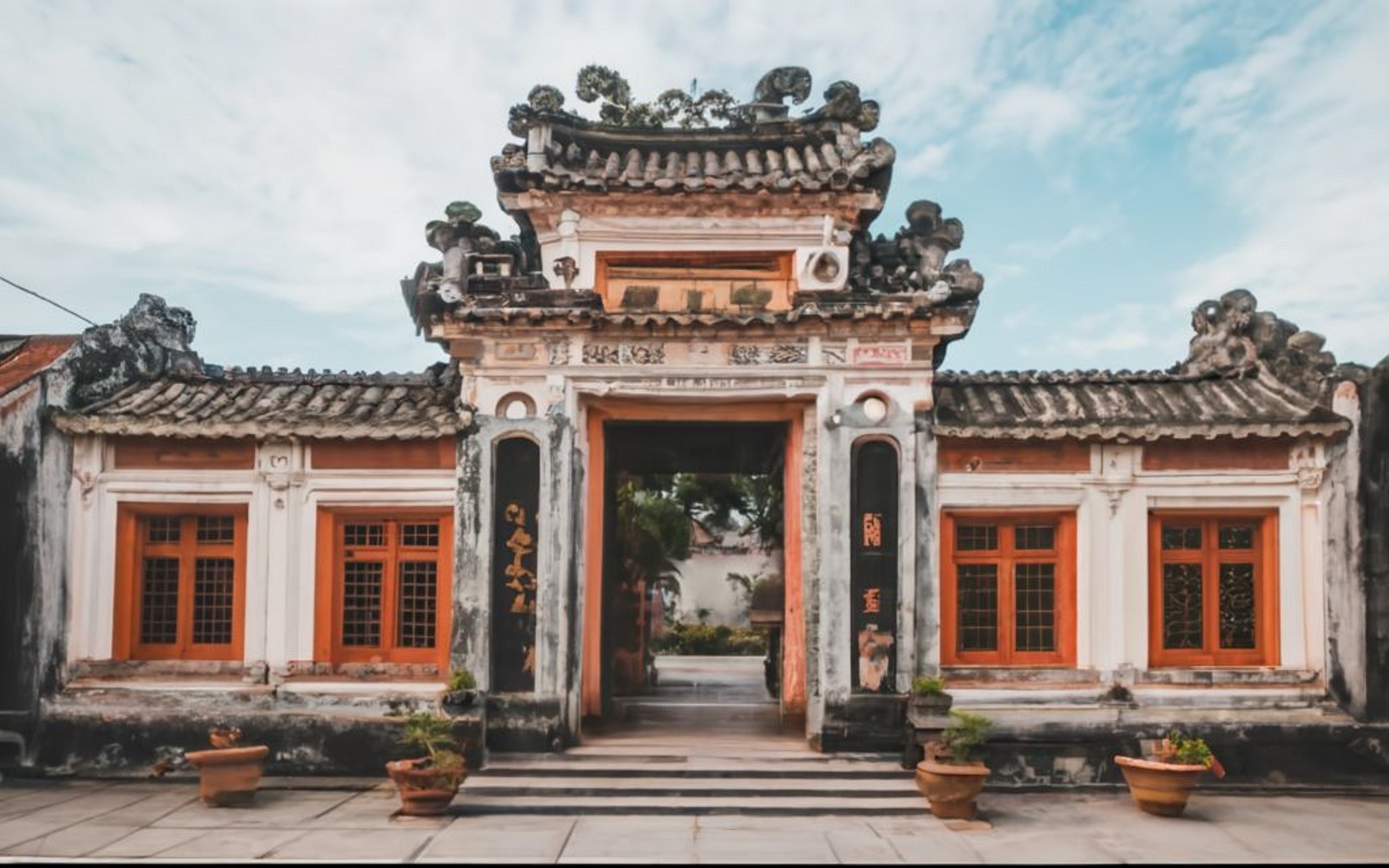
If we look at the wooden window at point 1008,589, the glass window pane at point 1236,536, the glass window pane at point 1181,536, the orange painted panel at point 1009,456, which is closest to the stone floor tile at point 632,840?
the wooden window at point 1008,589

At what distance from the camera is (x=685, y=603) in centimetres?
3466

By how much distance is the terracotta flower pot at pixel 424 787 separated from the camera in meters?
9.09

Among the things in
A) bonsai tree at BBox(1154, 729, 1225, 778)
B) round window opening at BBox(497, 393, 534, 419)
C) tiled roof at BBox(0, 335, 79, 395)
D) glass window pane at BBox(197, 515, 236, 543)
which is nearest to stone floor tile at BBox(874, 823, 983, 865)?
bonsai tree at BBox(1154, 729, 1225, 778)

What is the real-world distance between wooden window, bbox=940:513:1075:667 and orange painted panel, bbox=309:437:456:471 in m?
5.14

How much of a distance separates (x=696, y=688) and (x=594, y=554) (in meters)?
6.04

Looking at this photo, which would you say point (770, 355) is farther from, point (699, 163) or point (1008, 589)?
point (1008, 589)

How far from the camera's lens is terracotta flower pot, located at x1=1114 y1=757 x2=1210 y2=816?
9344 mm

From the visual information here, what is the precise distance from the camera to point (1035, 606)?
1119cm

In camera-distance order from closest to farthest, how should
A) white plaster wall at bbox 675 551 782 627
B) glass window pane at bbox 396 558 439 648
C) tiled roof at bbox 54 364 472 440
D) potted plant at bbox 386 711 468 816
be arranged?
potted plant at bbox 386 711 468 816, tiled roof at bbox 54 364 472 440, glass window pane at bbox 396 558 439 648, white plaster wall at bbox 675 551 782 627

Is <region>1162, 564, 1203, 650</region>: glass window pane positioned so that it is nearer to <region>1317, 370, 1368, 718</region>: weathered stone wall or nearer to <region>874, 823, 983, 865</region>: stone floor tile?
<region>1317, 370, 1368, 718</region>: weathered stone wall

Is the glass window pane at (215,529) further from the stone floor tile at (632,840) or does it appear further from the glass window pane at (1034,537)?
the glass window pane at (1034,537)

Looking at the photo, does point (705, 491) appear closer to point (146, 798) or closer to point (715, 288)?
point (715, 288)

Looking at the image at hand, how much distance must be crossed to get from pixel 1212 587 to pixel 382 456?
336 inches

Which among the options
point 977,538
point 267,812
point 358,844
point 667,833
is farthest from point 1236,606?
point 267,812
